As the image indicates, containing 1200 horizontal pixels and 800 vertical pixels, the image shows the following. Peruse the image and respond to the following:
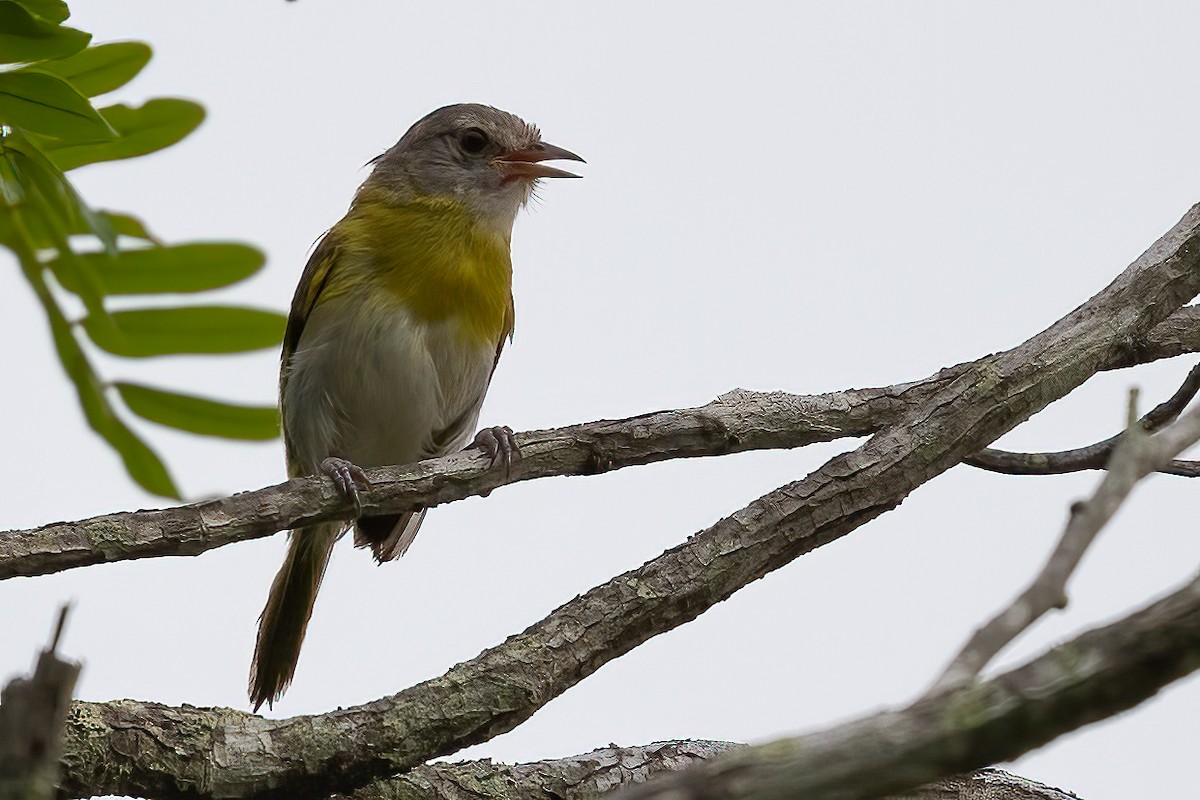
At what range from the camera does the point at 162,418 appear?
2.86 meters

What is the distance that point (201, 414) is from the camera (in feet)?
9.50

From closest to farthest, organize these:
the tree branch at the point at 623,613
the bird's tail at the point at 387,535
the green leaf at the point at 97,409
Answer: the green leaf at the point at 97,409 → the tree branch at the point at 623,613 → the bird's tail at the point at 387,535

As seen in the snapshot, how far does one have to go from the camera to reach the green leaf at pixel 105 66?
2.80 meters

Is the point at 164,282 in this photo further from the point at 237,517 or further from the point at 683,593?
the point at 683,593

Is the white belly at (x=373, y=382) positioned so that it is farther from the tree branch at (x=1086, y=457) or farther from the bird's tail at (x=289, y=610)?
the tree branch at (x=1086, y=457)

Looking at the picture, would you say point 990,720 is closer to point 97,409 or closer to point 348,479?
point 97,409

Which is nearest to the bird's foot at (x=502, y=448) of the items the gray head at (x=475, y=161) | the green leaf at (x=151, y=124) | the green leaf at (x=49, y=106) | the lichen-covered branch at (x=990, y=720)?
the green leaf at (x=151, y=124)

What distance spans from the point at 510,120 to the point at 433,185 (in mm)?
582

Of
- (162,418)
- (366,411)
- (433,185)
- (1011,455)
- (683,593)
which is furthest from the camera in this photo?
(433,185)

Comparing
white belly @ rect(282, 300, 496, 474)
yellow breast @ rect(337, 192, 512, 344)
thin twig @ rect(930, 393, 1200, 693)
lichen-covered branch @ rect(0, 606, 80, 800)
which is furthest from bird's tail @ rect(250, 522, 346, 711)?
thin twig @ rect(930, 393, 1200, 693)

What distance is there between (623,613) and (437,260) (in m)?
2.08

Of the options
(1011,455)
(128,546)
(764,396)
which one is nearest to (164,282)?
(128,546)

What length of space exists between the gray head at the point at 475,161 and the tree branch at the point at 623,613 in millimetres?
2196

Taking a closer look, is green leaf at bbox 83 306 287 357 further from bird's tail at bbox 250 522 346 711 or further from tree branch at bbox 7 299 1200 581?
bird's tail at bbox 250 522 346 711
